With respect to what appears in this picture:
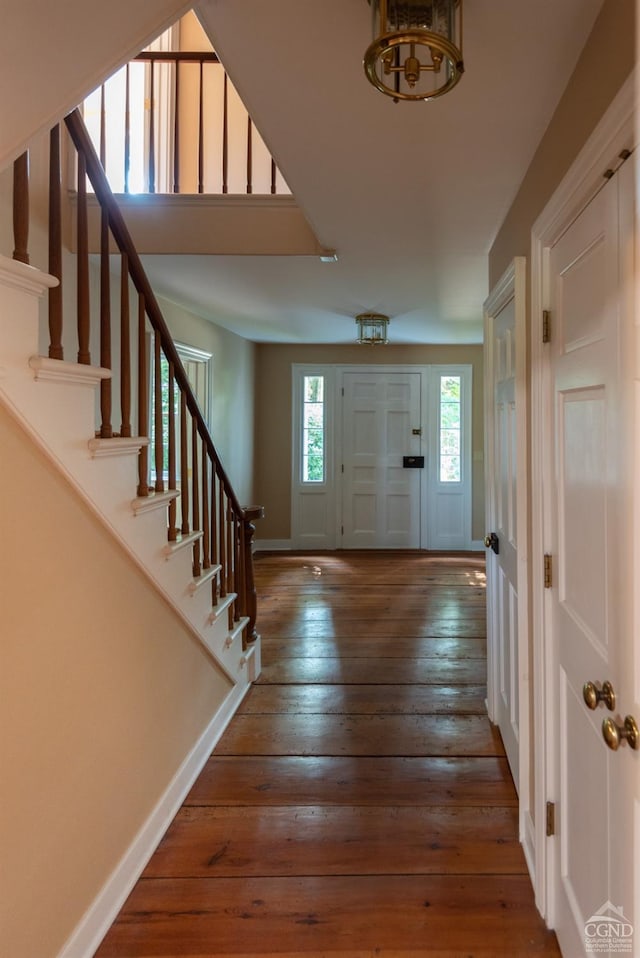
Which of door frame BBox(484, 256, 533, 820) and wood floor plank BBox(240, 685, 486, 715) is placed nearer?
door frame BBox(484, 256, 533, 820)

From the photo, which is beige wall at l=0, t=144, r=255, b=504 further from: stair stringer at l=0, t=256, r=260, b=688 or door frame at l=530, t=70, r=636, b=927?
door frame at l=530, t=70, r=636, b=927

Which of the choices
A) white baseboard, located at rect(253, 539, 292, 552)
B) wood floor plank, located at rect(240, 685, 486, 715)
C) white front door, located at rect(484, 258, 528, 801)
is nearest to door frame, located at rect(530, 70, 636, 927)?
white front door, located at rect(484, 258, 528, 801)

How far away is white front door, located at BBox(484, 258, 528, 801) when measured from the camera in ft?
5.63

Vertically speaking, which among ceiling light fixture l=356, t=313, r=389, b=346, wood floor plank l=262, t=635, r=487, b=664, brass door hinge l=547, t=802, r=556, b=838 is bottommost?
wood floor plank l=262, t=635, r=487, b=664

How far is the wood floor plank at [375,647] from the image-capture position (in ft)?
10.7

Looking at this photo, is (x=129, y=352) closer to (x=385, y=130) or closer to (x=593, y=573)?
(x=385, y=130)

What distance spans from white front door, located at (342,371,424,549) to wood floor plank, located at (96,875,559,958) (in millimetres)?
4493

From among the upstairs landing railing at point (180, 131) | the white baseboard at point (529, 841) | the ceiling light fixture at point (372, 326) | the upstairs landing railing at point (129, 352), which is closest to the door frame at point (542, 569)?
the white baseboard at point (529, 841)

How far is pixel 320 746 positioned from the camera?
2.32m

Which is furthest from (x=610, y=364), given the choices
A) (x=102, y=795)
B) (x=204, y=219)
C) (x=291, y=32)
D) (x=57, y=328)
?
(x=204, y=219)

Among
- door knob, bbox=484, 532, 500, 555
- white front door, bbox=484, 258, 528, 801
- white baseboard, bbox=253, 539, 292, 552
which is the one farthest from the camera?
white baseboard, bbox=253, 539, 292, 552

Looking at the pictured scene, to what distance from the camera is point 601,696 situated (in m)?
1.03

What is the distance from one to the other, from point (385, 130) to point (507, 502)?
4.57ft

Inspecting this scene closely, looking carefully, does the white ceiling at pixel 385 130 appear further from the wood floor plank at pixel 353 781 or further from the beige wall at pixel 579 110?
the wood floor plank at pixel 353 781
